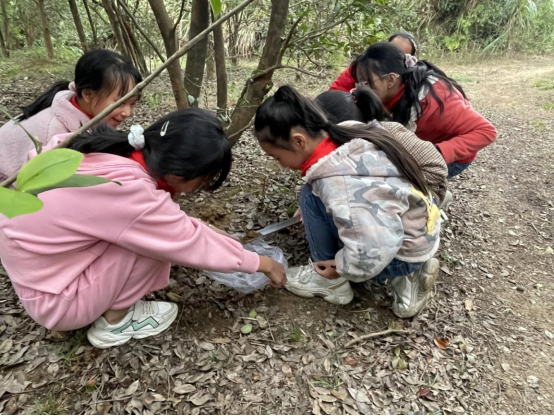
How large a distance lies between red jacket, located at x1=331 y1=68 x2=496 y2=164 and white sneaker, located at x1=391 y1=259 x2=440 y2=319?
0.75m

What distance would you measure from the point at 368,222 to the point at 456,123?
45.5 inches

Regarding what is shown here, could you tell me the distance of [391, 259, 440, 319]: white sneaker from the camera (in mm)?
1808

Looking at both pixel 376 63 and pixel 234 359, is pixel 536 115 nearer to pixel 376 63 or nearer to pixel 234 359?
pixel 376 63

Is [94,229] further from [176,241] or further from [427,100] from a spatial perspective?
[427,100]

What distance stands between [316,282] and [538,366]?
1003 mm

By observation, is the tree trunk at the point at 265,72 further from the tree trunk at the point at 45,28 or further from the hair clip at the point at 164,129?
the tree trunk at the point at 45,28

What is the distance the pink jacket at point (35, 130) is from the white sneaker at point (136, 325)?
889mm

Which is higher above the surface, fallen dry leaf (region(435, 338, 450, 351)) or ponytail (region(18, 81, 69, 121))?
ponytail (region(18, 81, 69, 121))

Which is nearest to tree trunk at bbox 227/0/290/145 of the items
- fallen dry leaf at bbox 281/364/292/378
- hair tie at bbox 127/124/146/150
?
hair tie at bbox 127/124/146/150

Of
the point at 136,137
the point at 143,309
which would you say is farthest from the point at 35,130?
the point at 143,309

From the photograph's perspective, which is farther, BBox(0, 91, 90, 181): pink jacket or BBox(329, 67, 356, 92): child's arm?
BBox(329, 67, 356, 92): child's arm

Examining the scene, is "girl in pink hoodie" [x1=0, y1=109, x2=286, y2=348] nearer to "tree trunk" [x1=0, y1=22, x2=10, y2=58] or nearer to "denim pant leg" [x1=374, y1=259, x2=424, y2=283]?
"denim pant leg" [x1=374, y1=259, x2=424, y2=283]

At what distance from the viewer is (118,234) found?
1312mm

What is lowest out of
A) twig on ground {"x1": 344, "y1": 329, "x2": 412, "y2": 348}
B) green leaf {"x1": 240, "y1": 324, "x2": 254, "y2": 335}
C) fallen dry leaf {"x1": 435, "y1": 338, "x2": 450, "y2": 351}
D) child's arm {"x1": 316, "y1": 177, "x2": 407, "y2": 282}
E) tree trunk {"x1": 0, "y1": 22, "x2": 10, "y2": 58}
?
fallen dry leaf {"x1": 435, "y1": 338, "x2": 450, "y2": 351}
